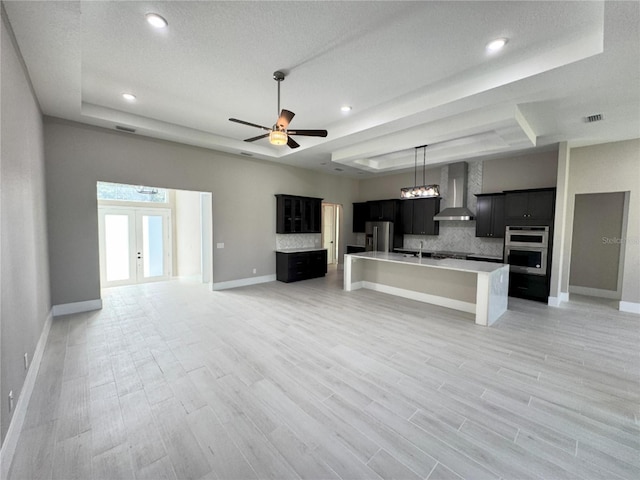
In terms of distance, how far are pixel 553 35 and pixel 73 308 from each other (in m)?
7.30

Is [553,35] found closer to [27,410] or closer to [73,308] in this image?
[27,410]

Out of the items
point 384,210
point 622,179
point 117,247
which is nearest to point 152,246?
point 117,247

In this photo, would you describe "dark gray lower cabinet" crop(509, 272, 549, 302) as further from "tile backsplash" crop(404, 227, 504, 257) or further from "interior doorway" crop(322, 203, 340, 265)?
"interior doorway" crop(322, 203, 340, 265)

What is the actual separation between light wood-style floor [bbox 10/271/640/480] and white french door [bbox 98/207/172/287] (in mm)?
3061

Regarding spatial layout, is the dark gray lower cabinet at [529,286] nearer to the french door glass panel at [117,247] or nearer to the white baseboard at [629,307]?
the white baseboard at [629,307]

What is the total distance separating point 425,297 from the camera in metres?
5.28

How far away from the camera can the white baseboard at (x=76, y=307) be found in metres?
4.31

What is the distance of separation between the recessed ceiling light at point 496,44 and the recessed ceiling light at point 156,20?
3070mm

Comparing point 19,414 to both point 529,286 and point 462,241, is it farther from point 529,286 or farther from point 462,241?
point 462,241

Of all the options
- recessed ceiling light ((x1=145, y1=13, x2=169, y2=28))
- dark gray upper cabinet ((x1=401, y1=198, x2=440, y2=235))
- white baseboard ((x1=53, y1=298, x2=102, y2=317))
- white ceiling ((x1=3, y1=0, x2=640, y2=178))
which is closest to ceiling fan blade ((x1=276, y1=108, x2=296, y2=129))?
white ceiling ((x1=3, y1=0, x2=640, y2=178))

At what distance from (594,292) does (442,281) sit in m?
4.11

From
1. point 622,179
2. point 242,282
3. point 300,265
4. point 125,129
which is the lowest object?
point 242,282

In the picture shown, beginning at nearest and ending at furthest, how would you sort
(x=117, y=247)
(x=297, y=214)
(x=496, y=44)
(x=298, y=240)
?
(x=496, y=44) < (x=117, y=247) < (x=297, y=214) < (x=298, y=240)

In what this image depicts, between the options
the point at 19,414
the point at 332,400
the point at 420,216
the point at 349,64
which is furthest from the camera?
the point at 420,216
